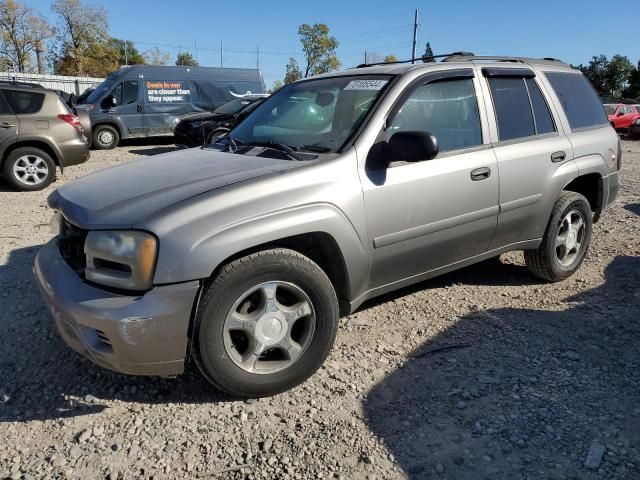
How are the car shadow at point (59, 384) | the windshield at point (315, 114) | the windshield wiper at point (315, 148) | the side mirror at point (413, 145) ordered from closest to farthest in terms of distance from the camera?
1. the car shadow at point (59, 384)
2. the side mirror at point (413, 145)
3. the windshield wiper at point (315, 148)
4. the windshield at point (315, 114)

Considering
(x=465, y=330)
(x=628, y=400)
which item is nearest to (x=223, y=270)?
(x=465, y=330)

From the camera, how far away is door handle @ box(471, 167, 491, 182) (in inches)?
134

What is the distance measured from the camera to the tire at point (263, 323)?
248 centimetres

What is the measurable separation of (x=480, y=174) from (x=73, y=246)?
2.58m

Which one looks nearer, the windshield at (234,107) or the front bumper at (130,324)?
the front bumper at (130,324)

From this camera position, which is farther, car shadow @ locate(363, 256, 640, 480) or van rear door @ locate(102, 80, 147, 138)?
van rear door @ locate(102, 80, 147, 138)

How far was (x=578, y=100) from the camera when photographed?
442 cm

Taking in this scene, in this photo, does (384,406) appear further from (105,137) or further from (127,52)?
(127,52)

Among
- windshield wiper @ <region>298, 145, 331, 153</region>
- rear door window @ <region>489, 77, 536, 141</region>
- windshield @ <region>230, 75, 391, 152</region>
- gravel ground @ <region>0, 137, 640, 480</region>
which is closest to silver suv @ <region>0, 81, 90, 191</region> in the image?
gravel ground @ <region>0, 137, 640, 480</region>

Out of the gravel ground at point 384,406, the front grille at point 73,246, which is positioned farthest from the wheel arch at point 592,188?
the front grille at point 73,246

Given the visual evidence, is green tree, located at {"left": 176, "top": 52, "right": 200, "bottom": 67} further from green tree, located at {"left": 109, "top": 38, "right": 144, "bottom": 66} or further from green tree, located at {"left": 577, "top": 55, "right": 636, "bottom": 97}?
green tree, located at {"left": 577, "top": 55, "right": 636, "bottom": 97}

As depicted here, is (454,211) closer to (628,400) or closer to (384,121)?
(384,121)

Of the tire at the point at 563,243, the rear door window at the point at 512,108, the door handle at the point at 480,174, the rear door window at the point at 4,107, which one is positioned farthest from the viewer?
the rear door window at the point at 4,107

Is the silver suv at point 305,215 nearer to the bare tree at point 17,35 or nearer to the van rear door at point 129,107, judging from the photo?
the van rear door at point 129,107
